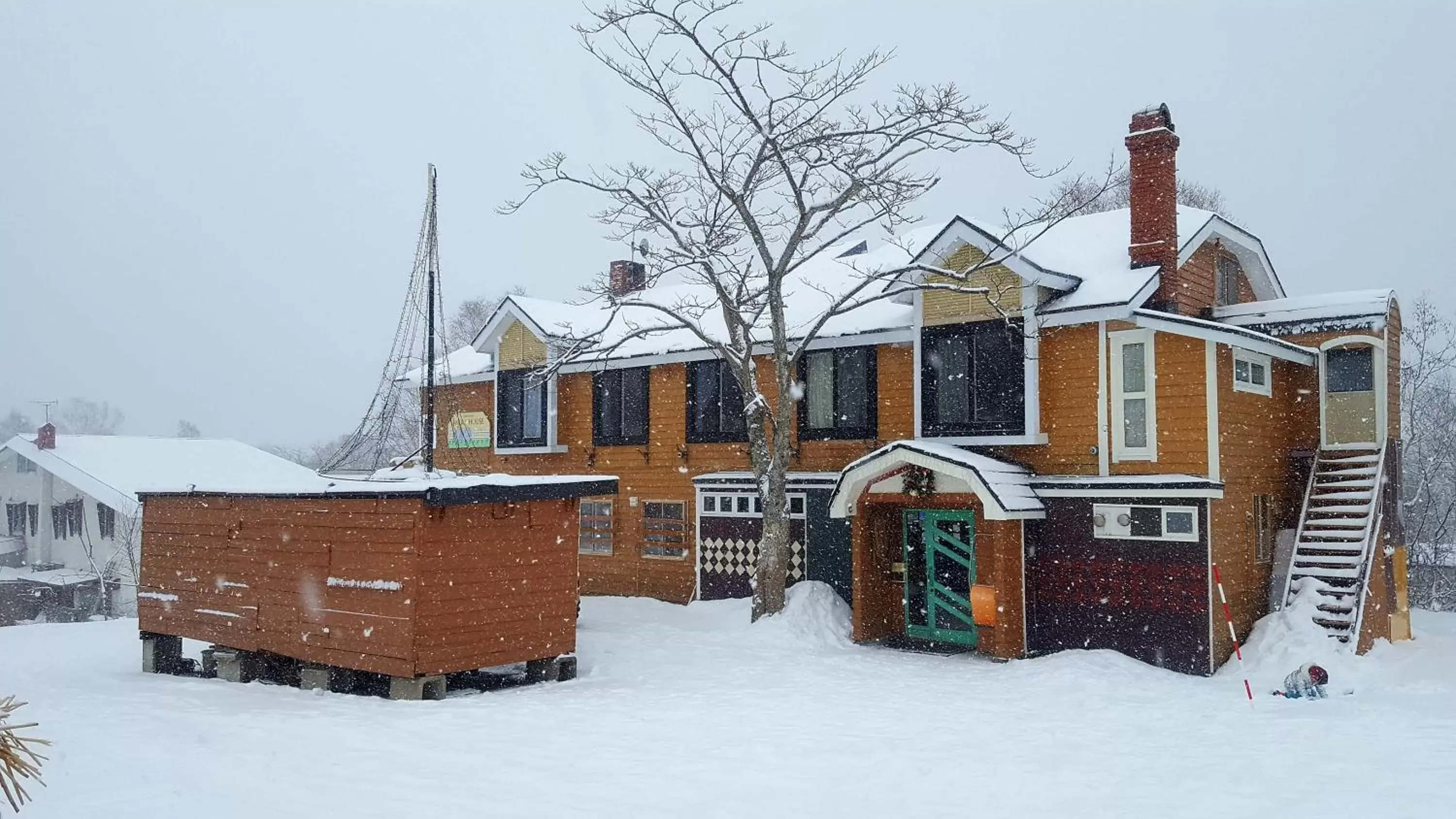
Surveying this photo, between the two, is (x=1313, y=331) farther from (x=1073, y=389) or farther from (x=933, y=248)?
(x=933, y=248)

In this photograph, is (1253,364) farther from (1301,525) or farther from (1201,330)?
(1301,525)

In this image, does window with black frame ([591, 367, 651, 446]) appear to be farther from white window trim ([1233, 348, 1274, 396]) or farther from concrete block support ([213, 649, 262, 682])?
white window trim ([1233, 348, 1274, 396])

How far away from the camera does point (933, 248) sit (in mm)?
16641

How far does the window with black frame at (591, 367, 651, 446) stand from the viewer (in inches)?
843

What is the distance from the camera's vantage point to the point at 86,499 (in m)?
34.0

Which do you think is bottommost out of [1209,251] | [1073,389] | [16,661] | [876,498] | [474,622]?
[16,661]

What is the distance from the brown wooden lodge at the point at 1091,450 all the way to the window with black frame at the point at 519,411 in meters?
2.54

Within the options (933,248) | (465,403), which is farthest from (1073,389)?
(465,403)

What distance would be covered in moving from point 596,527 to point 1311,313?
43.8 ft

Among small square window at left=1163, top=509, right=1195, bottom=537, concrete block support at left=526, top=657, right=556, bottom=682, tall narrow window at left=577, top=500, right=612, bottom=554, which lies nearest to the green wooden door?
small square window at left=1163, top=509, right=1195, bottom=537

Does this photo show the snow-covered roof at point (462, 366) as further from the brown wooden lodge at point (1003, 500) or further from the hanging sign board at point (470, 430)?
the brown wooden lodge at point (1003, 500)

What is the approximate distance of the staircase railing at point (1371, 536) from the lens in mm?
14180

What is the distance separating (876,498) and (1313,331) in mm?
7364

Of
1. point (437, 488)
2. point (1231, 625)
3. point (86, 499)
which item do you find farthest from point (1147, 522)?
point (86, 499)
